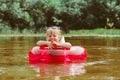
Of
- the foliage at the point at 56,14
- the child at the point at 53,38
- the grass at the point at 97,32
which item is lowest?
the grass at the point at 97,32

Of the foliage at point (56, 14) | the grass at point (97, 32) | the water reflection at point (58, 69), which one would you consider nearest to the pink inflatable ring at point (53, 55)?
the water reflection at point (58, 69)

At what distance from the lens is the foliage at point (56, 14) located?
93.3ft

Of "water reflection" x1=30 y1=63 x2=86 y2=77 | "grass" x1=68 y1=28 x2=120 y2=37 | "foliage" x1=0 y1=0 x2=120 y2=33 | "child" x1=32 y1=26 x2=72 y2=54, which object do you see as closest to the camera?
"water reflection" x1=30 y1=63 x2=86 y2=77

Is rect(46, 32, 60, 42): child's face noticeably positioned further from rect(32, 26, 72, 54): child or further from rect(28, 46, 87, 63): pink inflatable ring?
rect(28, 46, 87, 63): pink inflatable ring

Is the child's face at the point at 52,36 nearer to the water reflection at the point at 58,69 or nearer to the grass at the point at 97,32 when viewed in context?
the water reflection at the point at 58,69

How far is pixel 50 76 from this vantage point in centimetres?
621

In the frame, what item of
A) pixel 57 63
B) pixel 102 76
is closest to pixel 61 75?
pixel 102 76

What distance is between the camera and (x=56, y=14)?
94.1ft

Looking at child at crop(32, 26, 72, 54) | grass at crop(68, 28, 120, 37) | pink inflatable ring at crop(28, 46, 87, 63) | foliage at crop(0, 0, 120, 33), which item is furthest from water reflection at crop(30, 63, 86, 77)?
foliage at crop(0, 0, 120, 33)

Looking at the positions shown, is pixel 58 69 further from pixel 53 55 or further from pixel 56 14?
pixel 56 14

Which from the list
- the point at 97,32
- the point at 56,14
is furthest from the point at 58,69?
the point at 56,14

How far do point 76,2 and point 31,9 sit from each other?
9.95 ft

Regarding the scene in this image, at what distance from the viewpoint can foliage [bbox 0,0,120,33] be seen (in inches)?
1120

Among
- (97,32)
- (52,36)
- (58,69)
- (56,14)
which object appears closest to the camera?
(58,69)
